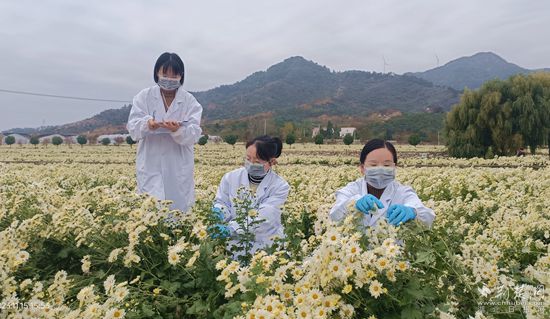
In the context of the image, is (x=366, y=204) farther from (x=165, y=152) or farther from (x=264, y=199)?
(x=165, y=152)

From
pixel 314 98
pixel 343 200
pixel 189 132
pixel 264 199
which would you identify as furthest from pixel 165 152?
pixel 314 98

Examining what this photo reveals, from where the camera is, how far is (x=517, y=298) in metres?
1.50

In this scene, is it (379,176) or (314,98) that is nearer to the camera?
(379,176)

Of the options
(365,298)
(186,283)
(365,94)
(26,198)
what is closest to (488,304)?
(365,298)

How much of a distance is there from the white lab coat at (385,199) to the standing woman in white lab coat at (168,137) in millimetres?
1626

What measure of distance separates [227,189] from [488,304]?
7.44ft

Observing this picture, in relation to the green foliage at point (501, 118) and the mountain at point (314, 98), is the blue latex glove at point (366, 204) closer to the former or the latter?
the green foliage at point (501, 118)

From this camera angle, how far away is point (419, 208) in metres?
2.58

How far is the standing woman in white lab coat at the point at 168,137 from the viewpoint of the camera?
3799 millimetres

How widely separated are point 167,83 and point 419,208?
2370 mm

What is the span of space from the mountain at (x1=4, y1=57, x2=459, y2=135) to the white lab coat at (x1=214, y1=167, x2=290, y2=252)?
8792 centimetres

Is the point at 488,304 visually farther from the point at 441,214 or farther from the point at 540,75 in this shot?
the point at 540,75

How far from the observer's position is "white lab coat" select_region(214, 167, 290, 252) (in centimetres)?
325

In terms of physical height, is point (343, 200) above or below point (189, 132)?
below
